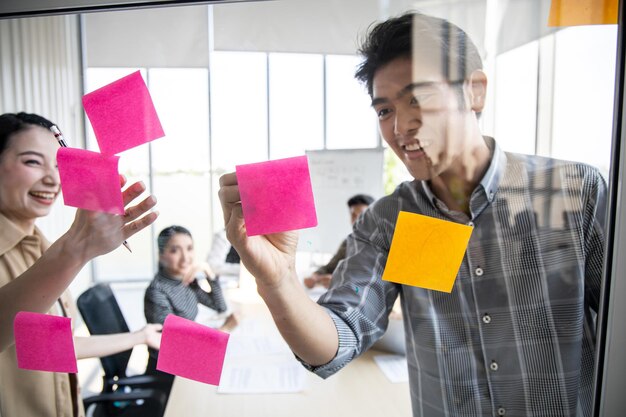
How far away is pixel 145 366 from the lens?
2.42 ft

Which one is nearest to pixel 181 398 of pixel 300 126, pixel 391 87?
pixel 300 126

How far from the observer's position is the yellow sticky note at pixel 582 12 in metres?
0.50

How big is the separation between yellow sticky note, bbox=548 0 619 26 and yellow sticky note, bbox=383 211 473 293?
1.00 feet

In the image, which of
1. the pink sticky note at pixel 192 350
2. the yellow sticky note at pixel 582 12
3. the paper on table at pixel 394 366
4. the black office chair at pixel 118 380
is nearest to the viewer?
the yellow sticky note at pixel 582 12

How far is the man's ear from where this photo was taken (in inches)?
22.9

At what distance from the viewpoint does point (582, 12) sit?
0.53 metres

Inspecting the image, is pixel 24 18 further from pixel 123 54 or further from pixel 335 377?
pixel 335 377

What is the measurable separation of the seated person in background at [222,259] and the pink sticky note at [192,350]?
10cm

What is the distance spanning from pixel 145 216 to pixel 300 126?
0.89 feet

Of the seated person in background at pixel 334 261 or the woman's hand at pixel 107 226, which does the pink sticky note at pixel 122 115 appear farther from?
the seated person in background at pixel 334 261

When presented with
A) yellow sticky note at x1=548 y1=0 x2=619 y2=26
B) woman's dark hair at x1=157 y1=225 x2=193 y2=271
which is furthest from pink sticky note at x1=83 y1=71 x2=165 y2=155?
yellow sticky note at x1=548 y1=0 x2=619 y2=26

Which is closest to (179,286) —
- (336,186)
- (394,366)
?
(336,186)

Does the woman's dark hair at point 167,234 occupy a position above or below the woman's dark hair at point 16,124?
below

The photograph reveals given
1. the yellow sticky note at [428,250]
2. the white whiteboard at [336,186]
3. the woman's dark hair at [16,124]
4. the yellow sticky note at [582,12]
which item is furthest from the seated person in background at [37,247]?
the yellow sticky note at [582,12]
